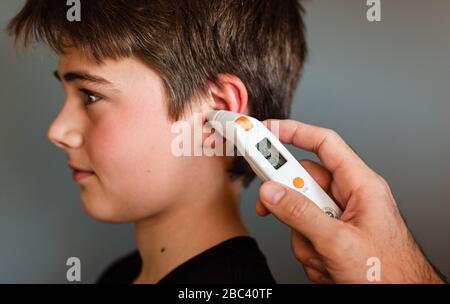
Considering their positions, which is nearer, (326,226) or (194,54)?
(326,226)

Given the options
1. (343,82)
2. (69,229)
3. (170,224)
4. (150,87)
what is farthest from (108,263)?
(343,82)

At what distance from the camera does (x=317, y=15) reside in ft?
3.31

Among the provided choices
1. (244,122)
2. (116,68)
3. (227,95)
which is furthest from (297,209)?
(116,68)

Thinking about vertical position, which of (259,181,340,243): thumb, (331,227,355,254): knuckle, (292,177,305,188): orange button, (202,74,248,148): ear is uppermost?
(202,74,248,148): ear

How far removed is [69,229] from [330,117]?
2.30 feet

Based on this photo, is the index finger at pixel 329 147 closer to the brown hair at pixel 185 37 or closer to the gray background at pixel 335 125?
the brown hair at pixel 185 37

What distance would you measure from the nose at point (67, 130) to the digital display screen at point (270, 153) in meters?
0.35

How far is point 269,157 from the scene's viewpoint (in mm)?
706

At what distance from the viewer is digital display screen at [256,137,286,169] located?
2.30 feet

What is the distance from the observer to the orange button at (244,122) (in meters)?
0.70

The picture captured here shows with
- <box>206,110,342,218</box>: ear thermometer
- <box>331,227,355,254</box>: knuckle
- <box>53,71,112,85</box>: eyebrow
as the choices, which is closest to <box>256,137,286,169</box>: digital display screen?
<box>206,110,342,218</box>: ear thermometer

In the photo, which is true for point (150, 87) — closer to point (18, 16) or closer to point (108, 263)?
point (18, 16)

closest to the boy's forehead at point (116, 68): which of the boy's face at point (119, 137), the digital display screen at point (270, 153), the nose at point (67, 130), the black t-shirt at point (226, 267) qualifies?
the boy's face at point (119, 137)

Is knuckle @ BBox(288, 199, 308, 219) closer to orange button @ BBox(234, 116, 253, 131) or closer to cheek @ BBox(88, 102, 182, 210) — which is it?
orange button @ BBox(234, 116, 253, 131)
